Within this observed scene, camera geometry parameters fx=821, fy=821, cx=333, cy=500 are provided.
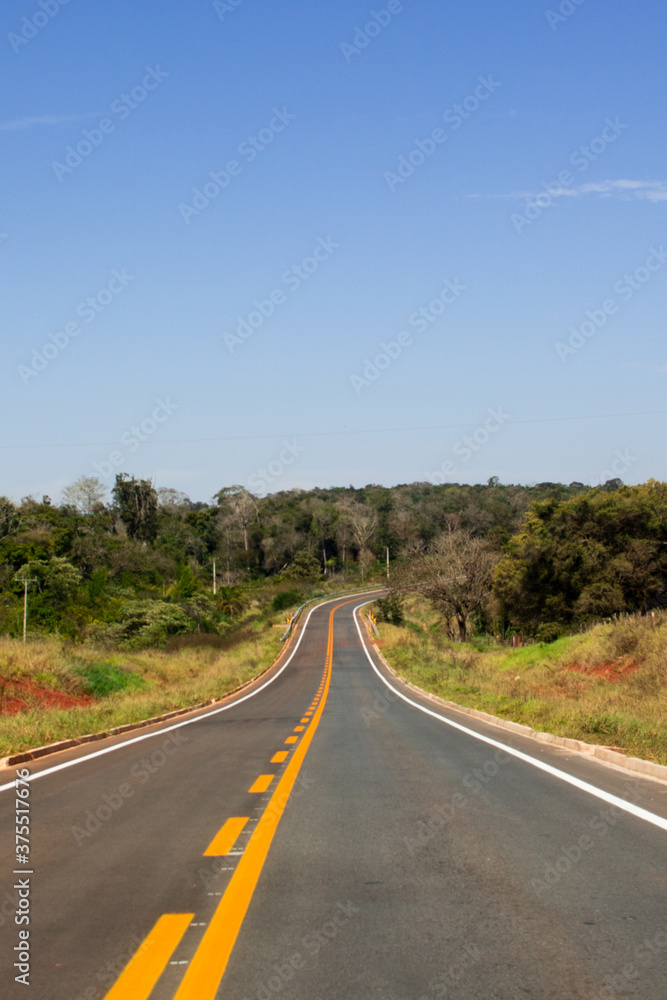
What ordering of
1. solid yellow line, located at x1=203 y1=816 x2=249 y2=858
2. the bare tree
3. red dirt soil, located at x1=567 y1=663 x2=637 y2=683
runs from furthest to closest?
1. the bare tree
2. red dirt soil, located at x1=567 y1=663 x2=637 y2=683
3. solid yellow line, located at x1=203 y1=816 x2=249 y2=858

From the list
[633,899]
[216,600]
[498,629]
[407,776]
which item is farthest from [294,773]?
[216,600]

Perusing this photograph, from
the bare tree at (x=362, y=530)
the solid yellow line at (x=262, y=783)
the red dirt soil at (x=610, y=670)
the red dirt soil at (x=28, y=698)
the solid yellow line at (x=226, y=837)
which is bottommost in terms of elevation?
the red dirt soil at (x=610, y=670)

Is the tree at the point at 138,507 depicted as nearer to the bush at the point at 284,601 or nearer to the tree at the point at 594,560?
the bush at the point at 284,601

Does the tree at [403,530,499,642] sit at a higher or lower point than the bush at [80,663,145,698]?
higher

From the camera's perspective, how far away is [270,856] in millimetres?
5824

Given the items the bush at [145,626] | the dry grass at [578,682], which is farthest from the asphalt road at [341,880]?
the bush at [145,626]

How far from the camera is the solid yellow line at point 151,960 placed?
3.59m

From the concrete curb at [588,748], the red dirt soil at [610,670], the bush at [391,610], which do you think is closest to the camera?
the concrete curb at [588,748]

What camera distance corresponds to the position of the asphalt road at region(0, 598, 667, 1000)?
3.72m

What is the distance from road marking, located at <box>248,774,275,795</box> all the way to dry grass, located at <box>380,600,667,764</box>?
4.43 m

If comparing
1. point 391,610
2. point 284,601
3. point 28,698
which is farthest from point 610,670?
point 284,601

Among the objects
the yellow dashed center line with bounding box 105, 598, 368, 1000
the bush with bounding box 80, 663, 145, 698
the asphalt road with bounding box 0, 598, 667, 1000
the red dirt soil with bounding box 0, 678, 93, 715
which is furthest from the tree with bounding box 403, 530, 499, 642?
the yellow dashed center line with bounding box 105, 598, 368, 1000

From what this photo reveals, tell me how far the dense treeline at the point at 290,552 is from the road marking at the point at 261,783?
3654cm

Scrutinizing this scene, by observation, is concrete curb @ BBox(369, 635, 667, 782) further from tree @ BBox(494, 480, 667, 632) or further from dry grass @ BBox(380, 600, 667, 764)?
tree @ BBox(494, 480, 667, 632)
